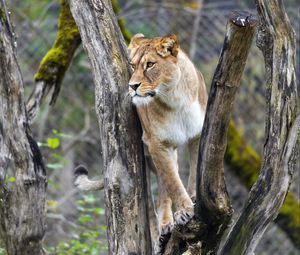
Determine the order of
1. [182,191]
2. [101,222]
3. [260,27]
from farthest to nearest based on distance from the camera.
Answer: [101,222] → [182,191] → [260,27]

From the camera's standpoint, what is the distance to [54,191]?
29.4 ft

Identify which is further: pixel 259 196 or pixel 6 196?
pixel 6 196

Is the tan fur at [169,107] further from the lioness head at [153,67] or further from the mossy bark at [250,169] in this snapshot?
the mossy bark at [250,169]

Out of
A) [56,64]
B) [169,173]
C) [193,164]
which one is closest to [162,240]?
[169,173]

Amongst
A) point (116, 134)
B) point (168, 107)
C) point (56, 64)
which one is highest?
point (56, 64)

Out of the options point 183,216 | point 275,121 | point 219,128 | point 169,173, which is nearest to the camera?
point 219,128

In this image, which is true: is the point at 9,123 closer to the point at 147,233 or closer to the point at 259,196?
the point at 147,233

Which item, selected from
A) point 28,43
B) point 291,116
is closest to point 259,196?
point 291,116

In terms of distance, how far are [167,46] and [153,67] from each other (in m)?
0.19

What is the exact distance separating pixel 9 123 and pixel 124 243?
100cm

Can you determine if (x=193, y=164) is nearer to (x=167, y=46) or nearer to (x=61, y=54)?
(x=167, y=46)

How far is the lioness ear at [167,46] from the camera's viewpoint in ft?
17.1

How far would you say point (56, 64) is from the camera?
6098mm

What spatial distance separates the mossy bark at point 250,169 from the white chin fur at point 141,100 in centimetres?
303
